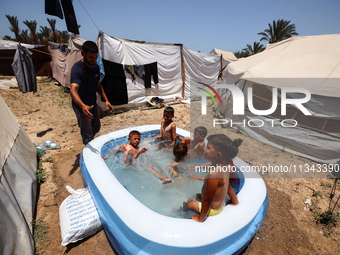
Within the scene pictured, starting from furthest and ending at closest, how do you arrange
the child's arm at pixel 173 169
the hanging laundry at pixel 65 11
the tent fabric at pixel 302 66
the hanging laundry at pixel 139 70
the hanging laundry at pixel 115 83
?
the hanging laundry at pixel 139 70 < the hanging laundry at pixel 115 83 < the hanging laundry at pixel 65 11 < the tent fabric at pixel 302 66 < the child's arm at pixel 173 169

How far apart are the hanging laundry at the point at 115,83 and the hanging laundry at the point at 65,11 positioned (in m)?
1.35

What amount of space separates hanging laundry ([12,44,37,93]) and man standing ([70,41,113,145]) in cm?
468

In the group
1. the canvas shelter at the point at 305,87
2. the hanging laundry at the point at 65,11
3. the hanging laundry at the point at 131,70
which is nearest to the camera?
the canvas shelter at the point at 305,87

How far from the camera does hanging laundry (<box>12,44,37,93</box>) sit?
5.84 m

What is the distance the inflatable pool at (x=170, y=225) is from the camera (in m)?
1.63

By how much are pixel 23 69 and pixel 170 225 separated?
7.35m

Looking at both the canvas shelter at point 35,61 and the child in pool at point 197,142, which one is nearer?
the child in pool at point 197,142

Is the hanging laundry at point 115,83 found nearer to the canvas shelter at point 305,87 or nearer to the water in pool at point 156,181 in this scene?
the water in pool at point 156,181

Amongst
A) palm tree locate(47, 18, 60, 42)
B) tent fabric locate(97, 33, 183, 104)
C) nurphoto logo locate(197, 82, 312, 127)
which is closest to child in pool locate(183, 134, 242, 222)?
nurphoto logo locate(197, 82, 312, 127)

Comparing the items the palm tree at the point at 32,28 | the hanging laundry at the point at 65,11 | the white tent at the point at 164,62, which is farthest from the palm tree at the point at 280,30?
the palm tree at the point at 32,28

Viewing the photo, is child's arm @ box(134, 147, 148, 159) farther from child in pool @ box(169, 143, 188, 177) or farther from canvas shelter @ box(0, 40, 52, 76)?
canvas shelter @ box(0, 40, 52, 76)

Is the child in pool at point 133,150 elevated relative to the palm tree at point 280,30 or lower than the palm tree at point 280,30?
lower

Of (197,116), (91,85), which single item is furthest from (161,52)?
(91,85)

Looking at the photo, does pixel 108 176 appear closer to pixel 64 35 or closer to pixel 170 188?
pixel 170 188
